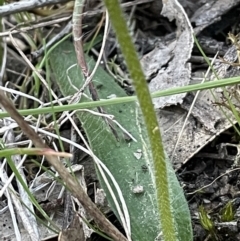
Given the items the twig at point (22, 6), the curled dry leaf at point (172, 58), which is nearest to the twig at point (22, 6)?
the twig at point (22, 6)

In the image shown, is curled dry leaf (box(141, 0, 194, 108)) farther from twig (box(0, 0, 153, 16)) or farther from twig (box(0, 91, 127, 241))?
twig (box(0, 91, 127, 241))

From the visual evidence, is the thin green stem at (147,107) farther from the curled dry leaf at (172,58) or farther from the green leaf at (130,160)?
the curled dry leaf at (172,58)

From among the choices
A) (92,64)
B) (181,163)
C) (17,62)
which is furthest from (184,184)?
(17,62)

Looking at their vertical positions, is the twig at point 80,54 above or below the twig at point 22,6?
below

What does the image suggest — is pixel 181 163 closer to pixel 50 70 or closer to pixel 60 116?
pixel 60 116

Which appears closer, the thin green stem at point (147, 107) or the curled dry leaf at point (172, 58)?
the thin green stem at point (147, 107)

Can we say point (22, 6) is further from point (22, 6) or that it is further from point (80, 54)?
point (80, 54)

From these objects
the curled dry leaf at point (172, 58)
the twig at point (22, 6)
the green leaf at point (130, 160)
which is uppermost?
the twig at point (22, 6)
